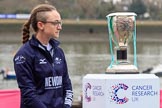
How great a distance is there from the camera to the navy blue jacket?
391 cm

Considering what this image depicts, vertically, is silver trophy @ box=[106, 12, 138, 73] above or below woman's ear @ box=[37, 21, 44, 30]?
below

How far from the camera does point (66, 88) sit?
13.6 ft

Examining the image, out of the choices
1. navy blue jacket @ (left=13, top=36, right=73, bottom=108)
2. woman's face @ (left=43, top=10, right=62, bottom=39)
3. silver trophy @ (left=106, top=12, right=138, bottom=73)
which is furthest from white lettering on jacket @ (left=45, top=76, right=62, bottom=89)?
silver trophy @ (left=106, top=12, right=138, bottom=73)

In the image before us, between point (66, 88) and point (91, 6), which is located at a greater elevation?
point (66, 88)

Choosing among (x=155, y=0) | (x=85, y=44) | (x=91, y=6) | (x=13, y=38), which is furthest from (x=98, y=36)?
(x=155, y=0)

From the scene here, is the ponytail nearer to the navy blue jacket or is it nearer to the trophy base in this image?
the navy blue jacket

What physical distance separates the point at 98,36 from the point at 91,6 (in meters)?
16.2

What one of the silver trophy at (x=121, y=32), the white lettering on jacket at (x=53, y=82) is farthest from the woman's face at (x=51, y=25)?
the silver trophy at (x=121, y=32)

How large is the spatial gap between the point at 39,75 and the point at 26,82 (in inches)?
4.3

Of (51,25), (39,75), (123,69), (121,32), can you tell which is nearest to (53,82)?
(39,75)

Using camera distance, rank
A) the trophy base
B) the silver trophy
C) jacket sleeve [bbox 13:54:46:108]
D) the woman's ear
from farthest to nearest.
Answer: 1. the silver trophy
2. the trophy base
3. the woman's ear
4. jacket sleeve [bbox 13:54:46:108]

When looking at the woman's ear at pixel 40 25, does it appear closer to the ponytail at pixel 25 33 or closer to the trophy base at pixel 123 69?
the ponytail at pixel 25 33

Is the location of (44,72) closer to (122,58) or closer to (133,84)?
(133,84)

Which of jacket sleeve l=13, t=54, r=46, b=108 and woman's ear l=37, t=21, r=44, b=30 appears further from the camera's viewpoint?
woman's ear l=37, t=21, r=44, b=30
